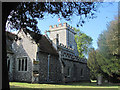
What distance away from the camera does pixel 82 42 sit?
6617 mm

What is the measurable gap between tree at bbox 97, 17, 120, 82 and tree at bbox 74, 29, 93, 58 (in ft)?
1.69

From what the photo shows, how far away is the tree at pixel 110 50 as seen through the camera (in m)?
5.79

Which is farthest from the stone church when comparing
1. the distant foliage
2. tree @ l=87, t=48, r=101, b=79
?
the distant foliage

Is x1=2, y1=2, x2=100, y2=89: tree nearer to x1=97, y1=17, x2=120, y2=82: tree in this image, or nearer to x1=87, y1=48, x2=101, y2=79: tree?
x1=97, y1=17, x2=120, y2=82: tree

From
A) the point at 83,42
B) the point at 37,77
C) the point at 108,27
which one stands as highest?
the point at 108,27

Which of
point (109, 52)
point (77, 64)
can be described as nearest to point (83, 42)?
point (109, 52)

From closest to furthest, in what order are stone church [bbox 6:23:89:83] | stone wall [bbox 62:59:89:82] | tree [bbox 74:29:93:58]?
tree [bbox 74:29:93:58]
stone wall [bbox 62:59:89:82]
stone church [bbox 6:23:89:83]

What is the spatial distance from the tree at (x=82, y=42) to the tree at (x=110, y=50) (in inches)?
20.3

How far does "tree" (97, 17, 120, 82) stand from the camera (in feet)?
19.0

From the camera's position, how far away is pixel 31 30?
5508mm

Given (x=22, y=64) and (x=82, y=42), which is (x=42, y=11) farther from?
(x=22, y=64)

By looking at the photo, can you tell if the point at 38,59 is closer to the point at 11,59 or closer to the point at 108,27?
the point at 11,59

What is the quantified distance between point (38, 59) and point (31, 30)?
3279mm

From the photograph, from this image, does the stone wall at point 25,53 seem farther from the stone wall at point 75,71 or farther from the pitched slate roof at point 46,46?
the stone wall at point 75,71
